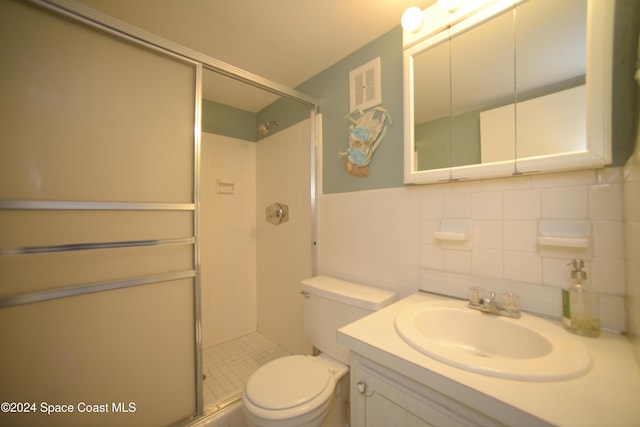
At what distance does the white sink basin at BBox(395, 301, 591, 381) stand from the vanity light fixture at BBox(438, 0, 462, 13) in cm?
121

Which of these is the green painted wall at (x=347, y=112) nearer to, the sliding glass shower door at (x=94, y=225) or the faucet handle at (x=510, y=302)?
the faucet handle at (x=510, y=302)

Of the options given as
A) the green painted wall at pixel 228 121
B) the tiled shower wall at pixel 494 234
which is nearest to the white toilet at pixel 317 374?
the tiled shower wall at pixel 494 234

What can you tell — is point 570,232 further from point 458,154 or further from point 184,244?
point 184,244

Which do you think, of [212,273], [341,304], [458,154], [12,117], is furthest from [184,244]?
[458,154]

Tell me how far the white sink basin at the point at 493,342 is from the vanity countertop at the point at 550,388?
0.7 inches

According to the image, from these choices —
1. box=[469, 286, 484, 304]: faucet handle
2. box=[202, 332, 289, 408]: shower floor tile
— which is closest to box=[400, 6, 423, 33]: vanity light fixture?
box=[469, 286, 484, 304]: faucet handle

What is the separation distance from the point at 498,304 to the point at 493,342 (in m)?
0.15

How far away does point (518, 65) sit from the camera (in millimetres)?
876

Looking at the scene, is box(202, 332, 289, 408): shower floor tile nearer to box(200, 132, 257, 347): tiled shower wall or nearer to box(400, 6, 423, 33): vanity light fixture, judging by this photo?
box(200, 132, 257, 347): tiled shower wall

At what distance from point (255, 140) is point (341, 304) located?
5.99ft

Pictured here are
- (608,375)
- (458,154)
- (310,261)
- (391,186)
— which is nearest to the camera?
(608,375)

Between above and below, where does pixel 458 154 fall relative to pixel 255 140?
below

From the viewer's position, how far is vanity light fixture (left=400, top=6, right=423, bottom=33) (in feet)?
3.36

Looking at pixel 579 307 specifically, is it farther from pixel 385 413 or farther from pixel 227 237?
pixel 227 237
